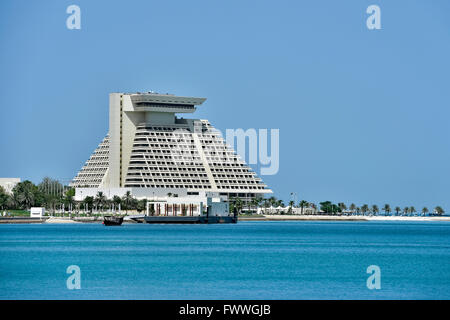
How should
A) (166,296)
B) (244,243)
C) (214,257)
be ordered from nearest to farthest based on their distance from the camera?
(166,296)
(214,257)
(244,243)

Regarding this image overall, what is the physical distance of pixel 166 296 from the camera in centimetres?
5781

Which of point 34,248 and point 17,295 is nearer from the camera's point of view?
point 17,295

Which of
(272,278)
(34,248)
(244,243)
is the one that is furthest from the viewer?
(244,243)

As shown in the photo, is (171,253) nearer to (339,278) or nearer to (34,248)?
(34,248)

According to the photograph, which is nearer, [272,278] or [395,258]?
[272,278]

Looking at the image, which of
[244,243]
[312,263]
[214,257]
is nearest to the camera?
[312,263]

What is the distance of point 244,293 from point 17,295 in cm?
1448

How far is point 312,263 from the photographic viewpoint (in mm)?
85812
